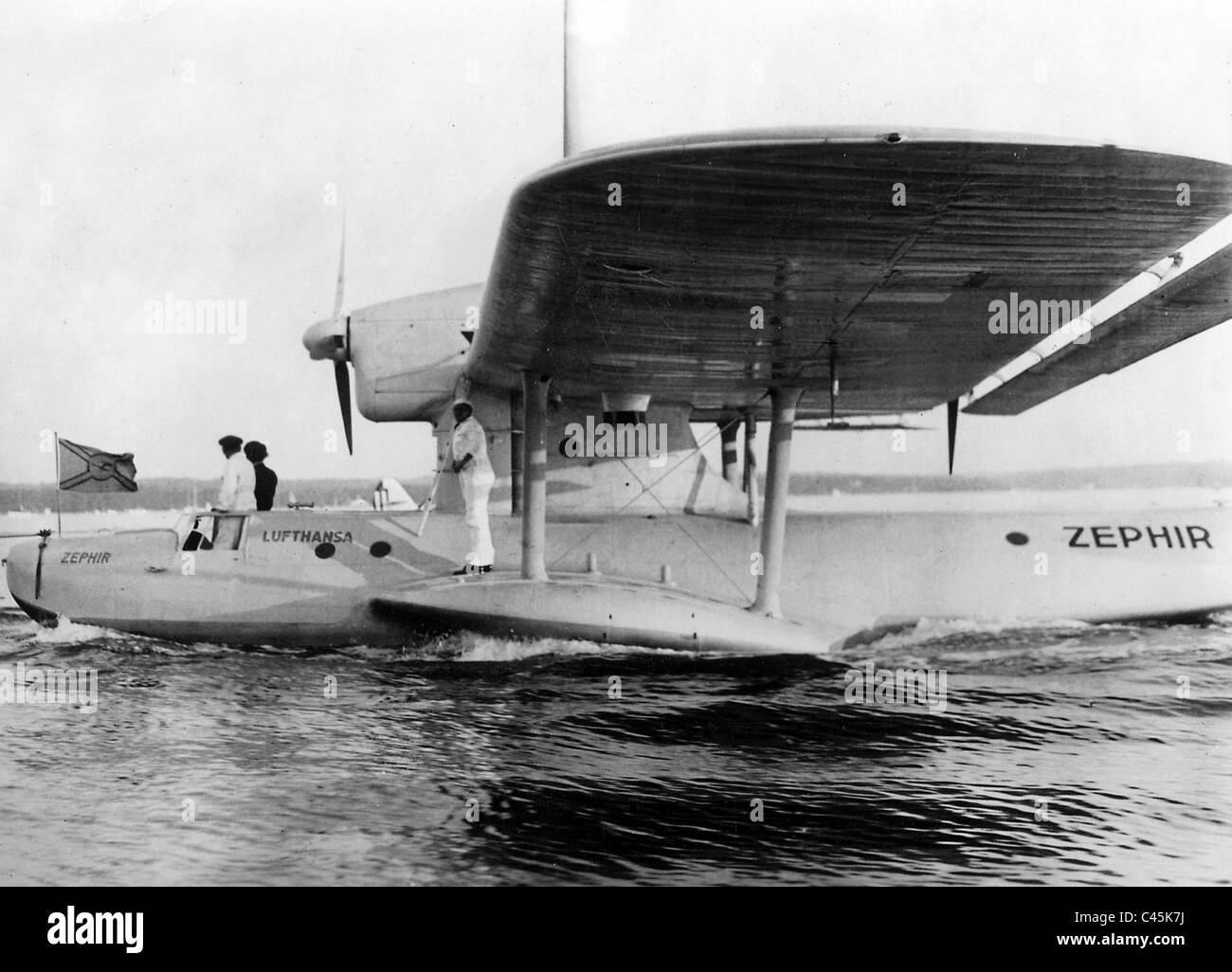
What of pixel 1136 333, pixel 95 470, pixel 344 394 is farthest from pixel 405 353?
pixel 1136 333

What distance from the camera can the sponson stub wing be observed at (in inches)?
161

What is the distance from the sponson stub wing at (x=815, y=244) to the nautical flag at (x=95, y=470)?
11.9 ft

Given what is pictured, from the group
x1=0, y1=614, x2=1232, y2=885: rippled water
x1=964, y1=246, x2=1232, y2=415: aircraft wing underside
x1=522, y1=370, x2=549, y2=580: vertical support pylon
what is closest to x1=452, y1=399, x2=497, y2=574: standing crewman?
x1=522, y1=370, x2=549, y2=580: vertical support pylon

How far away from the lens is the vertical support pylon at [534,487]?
334 inches

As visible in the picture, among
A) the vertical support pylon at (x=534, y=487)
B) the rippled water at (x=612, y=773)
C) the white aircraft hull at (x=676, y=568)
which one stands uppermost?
the vertical support pylon at (x=534, y=487)

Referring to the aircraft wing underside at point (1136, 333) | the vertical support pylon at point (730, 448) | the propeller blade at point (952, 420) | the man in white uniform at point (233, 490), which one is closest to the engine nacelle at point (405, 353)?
the man in white uniform at point (233, 490)

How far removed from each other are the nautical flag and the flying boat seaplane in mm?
906

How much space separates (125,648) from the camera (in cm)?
886

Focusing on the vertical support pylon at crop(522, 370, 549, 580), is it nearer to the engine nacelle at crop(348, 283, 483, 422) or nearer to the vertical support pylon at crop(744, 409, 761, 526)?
the engine nacelle at crop(348, 283, 483, 422)

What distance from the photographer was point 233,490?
979cm

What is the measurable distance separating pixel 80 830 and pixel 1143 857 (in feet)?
16.3

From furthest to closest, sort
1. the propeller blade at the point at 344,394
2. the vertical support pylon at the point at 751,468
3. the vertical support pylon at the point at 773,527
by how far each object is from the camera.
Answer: the vertical support pylon at the point at 751,468 < the propeller blade at the point at 344,394 < the vertical support pylon at the point at 773,527

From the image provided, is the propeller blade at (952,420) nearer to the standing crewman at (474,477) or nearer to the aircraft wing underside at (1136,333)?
the aircraft wing underside at (1136,333)

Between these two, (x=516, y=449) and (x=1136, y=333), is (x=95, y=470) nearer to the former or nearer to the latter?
(x=516, y=449)
